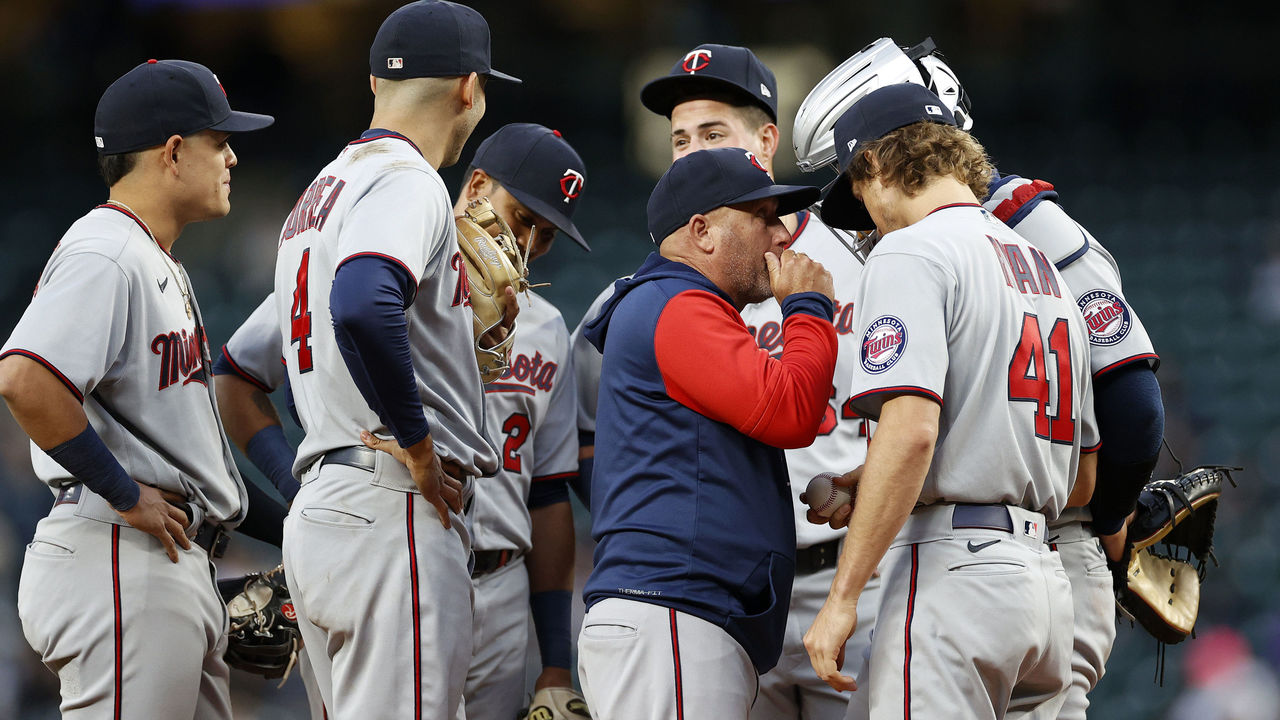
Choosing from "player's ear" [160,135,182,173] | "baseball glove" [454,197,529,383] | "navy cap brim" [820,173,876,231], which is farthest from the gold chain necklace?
"navy cap brim" [820,173,876,231]

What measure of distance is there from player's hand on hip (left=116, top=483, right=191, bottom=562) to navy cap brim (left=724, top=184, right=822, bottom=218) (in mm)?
1513

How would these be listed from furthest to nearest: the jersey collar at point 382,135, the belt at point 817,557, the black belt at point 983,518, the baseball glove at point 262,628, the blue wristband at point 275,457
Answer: the blue wristband at point 275,457, the baseball glove at point 262,628, the belt at point 817,557, the jersey collar at point 382,135, the black belt at point 983,518

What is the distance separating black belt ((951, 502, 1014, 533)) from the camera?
2.43 meters

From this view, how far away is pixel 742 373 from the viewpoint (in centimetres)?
248

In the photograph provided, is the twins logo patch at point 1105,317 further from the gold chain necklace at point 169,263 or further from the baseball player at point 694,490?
the gold chain necklace at point 169,263

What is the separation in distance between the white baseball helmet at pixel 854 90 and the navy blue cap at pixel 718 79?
0.99 ft

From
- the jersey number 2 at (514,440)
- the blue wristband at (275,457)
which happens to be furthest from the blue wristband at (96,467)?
the jersey number 2 at (514,440)

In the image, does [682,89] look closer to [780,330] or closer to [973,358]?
[780,330]

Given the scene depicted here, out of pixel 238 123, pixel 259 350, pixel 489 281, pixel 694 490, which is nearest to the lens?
pixel 694 490

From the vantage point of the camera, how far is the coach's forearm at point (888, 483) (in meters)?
2.32

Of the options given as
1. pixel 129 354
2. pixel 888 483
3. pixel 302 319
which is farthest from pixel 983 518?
pixel 129 354

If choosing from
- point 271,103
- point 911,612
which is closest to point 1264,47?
point 271,103

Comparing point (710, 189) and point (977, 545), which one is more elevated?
point (710, 189)

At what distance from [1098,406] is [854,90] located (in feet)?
3.83
